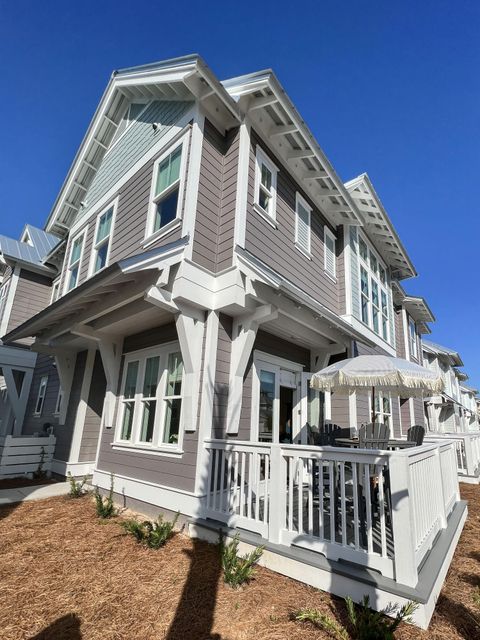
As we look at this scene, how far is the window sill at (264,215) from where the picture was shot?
602cm

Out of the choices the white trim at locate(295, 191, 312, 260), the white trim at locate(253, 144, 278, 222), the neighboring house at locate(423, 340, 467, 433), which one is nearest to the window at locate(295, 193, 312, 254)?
the white trim at locate(295, 191, 312, 260)

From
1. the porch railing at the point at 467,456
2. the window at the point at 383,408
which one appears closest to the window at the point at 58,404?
the window at the point at 383,408

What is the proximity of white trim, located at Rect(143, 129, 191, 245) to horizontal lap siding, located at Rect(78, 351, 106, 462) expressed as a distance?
366cm

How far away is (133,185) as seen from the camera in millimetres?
7578

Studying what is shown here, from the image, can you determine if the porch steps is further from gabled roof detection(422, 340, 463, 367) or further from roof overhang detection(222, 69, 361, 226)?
gabled roof detection(422, 340, 463, 367)

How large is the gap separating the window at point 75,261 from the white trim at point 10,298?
3.72m

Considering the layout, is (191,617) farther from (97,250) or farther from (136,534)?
(97,250)

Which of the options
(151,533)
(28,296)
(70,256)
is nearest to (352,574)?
(151,533)

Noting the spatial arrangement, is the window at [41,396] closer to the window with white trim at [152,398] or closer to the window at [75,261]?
the window at [75,261]

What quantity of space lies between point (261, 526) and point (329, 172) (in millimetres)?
7085

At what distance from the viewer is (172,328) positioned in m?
5.83

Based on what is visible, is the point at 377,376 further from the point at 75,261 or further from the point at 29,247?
the point at 29,247

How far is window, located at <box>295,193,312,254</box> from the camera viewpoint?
746cm

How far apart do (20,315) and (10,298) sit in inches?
28.1
